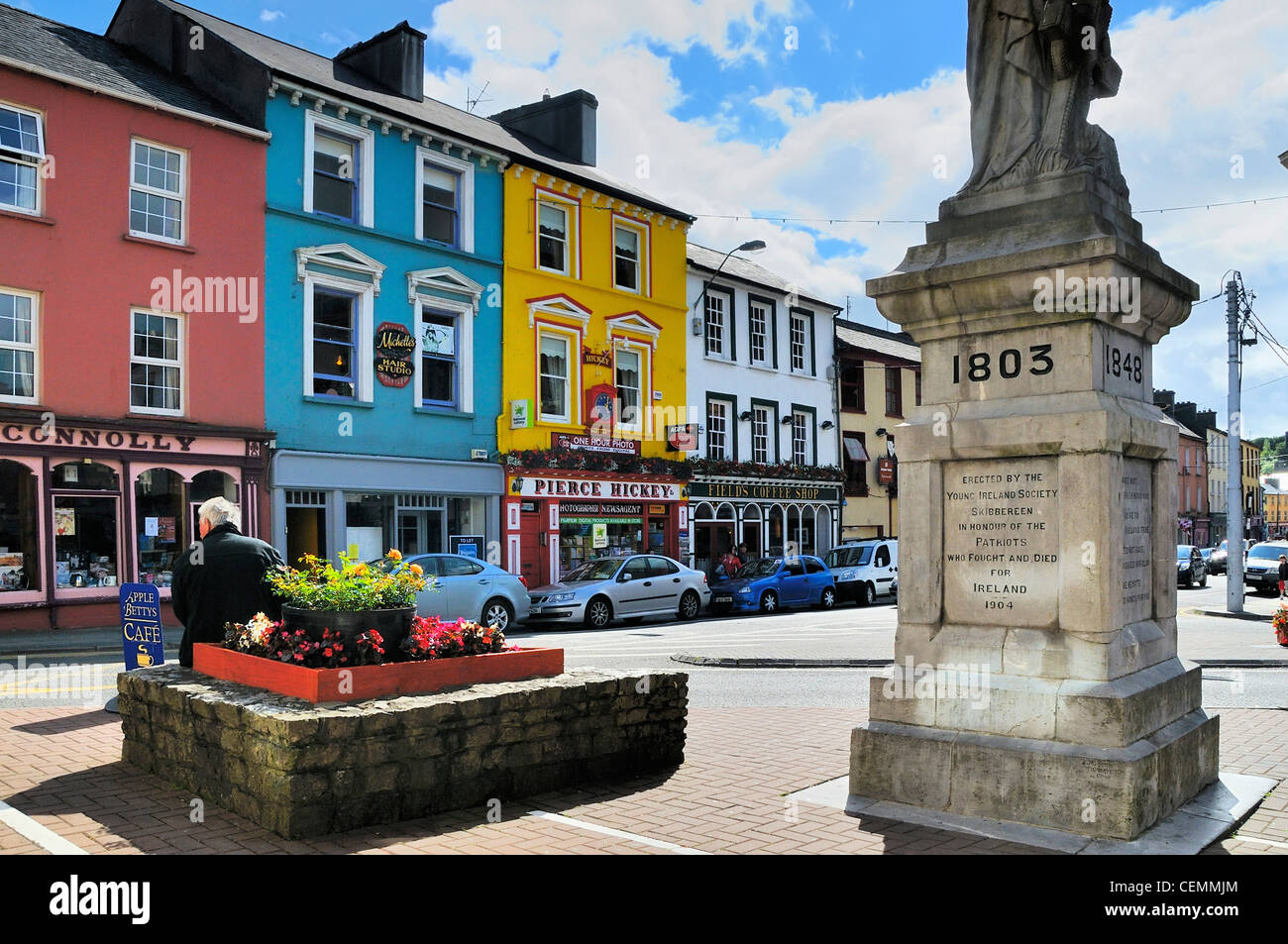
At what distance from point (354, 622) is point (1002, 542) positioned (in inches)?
146

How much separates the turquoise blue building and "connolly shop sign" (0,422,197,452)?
6.49 ft

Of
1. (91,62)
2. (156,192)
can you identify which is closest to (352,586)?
(156,192)

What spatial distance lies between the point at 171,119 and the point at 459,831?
705 inches

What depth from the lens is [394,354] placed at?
22.4m

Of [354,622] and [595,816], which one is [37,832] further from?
[595,816]

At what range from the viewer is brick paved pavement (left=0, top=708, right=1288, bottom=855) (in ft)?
16.7

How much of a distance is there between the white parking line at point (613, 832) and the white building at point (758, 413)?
23701mm

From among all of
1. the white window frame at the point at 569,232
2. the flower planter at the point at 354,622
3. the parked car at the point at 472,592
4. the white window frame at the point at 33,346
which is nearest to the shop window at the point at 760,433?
the white window frame at the point at 569,232

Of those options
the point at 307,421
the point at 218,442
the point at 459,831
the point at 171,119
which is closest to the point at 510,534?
the point at 307,421

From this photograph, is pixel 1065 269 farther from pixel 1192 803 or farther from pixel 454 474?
pixel 454 474

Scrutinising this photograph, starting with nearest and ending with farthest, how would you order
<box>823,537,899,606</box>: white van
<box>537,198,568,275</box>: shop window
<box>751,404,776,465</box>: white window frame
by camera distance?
<box>537,198,568,275</box>: shop window → <box>823,537,899,606</box>: white van → <box>751,404,776,465</box>: white window frame

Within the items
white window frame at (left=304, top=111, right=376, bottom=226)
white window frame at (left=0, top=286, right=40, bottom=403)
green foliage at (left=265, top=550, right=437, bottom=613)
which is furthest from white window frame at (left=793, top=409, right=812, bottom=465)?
green foliage at (left=265, top=550, right=437, bottom=613)

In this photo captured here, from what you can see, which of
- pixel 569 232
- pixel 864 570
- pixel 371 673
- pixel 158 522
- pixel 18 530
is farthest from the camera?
pixel 864 570

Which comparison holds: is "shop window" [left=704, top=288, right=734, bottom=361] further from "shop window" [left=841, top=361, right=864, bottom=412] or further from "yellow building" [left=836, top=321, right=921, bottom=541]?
"shop window" [left=841, top=361, right=864, bottom=412]
